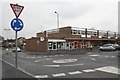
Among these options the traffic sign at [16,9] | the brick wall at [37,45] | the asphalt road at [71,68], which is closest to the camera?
the traffic sign at [16,9]

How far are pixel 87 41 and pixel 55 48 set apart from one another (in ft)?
40.7

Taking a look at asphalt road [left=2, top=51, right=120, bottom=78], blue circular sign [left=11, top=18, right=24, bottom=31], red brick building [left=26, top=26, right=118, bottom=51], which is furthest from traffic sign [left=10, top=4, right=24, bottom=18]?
red brick building [left=26, top=26, right=118, bottom=51]

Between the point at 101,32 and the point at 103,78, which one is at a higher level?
the point at 101,32

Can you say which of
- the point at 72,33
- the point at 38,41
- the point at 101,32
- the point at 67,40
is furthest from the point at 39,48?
the point at 101,32

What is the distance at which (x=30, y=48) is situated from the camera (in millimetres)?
31781

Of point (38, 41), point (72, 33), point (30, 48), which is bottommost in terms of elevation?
point (30, 48)

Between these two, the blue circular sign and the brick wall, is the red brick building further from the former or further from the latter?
the blue circular sign

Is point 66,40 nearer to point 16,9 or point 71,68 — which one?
point 71,68

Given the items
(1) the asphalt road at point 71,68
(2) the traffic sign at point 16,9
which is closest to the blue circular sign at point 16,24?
(2) the traffic sign at point 16,9

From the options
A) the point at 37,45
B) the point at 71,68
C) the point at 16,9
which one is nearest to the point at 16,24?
the point at 16,9

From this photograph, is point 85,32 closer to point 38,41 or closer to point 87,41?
point 87,41

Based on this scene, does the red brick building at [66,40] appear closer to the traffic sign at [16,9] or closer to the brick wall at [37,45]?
the brick wall at [37,45]

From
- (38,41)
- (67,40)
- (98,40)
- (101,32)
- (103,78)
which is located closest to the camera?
(103,78)

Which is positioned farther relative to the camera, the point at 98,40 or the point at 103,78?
the point at 98,40
